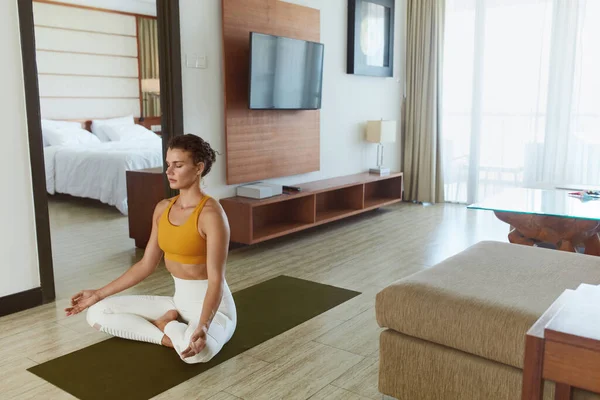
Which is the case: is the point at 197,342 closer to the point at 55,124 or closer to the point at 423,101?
the point at 423,101

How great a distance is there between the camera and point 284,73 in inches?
178

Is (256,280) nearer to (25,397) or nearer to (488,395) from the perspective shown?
(25,397)

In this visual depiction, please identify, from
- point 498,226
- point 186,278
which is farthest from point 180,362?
point 498,226

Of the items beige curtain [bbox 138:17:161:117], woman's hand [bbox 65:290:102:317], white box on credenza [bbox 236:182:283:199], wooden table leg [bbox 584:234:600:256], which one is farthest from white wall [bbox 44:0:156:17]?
wooden table leg [bbox 584:234:600:256]

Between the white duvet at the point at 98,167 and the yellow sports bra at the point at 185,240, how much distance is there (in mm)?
3379

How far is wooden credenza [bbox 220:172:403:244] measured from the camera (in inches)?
163

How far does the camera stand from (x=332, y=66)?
211 inches

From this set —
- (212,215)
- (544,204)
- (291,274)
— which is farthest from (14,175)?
(544,204)

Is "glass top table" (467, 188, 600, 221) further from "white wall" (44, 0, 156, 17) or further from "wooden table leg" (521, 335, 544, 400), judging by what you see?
"white wall" (44, 0, 156, 17)

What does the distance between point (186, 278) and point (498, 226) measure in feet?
11.6

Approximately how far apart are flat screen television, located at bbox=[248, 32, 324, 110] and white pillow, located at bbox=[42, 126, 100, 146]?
3.28m

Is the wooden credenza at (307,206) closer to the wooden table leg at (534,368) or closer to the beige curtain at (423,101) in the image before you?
the beige curtain at (423,101)

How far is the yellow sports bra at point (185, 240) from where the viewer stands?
236cm

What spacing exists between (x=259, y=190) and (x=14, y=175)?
172 cm
